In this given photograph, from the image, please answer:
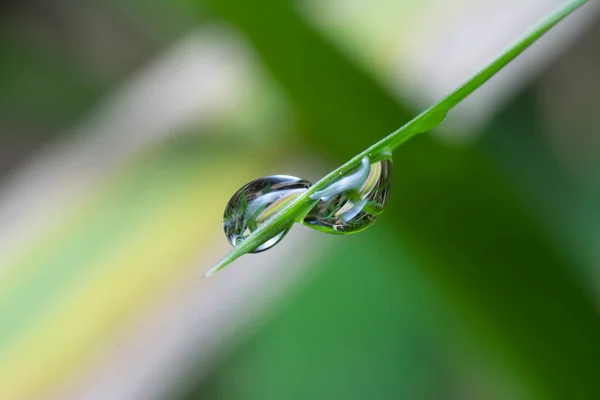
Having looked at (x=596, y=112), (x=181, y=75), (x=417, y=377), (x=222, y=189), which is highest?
(x=181, y=75)

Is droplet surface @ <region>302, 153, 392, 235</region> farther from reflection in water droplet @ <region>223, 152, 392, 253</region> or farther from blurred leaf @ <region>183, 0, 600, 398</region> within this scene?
blurred leaf @ <region>183, 0, 600, 398</region>

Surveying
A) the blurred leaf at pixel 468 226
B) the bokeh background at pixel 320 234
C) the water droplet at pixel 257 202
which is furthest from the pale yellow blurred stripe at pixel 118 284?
the water droplet at pixel 257 202

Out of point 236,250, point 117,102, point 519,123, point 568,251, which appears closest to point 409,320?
point 568,251

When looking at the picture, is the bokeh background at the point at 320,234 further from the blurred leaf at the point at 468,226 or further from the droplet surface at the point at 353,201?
the droplet surface at the point at 353,201

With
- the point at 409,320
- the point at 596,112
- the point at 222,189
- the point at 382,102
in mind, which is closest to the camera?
the point at 382,102

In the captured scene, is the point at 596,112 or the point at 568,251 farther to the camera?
the point at 596,112

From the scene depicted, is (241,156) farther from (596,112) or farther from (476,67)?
(596,112)

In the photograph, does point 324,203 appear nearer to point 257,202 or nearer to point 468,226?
point 257,202
